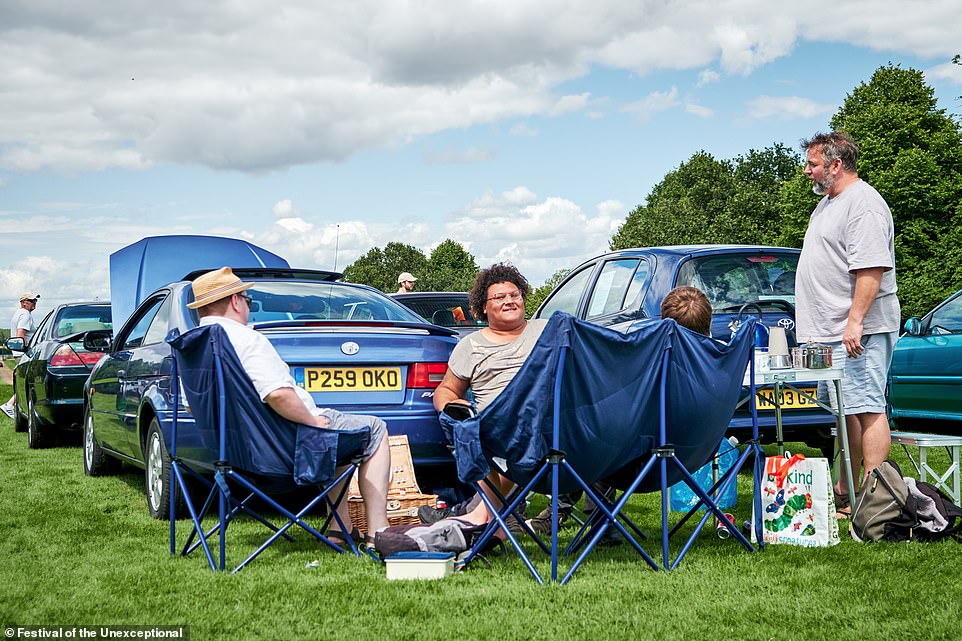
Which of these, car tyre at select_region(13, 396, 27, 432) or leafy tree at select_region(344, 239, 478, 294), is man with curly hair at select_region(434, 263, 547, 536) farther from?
leafy tree at select_region(344, 239, 478, 294)

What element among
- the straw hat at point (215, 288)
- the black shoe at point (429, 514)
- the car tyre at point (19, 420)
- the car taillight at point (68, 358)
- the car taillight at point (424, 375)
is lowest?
the car tyre at point (19, 420)

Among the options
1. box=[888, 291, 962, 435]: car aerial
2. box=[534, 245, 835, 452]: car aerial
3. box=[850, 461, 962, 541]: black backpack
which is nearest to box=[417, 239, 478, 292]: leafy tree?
box=[888, 291, 962, 435]: car aerial

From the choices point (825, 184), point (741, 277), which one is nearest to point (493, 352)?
point (825, 184)

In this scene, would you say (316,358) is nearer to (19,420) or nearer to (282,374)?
(282,374)

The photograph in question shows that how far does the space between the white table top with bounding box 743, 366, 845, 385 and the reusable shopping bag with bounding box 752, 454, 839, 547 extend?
42cm

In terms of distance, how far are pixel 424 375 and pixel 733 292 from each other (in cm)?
252

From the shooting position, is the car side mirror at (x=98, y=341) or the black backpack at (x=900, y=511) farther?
the car side mirror at (x=98, y=341)

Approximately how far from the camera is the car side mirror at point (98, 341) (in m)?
8.40

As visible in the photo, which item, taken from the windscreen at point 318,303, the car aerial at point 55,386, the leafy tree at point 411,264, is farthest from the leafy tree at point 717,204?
the windscreen at point 318,303

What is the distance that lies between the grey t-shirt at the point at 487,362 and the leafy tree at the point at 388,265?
9484 centimetres

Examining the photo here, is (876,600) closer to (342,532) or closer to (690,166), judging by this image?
(342,532)

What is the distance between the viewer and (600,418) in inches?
182

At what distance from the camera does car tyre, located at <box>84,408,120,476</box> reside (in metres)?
8.76

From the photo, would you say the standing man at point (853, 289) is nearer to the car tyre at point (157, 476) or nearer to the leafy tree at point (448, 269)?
the car tyre at point (157, 476)
